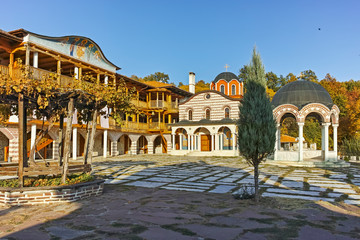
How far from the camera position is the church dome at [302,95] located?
1811cm

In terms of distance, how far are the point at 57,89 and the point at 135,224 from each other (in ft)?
14.3

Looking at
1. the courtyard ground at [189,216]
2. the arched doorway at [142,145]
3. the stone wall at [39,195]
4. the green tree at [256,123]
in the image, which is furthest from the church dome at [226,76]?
the stone wall at [39,195]

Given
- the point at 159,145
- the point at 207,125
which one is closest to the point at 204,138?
the point at 207,125

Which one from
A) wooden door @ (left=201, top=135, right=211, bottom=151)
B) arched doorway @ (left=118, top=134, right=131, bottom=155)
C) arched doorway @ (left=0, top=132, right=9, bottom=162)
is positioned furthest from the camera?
wooden door @ (left=201, top=135, right=211, bottom=151)

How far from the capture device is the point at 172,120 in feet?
121

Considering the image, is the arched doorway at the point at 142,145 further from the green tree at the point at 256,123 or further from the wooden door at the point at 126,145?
the green tree at the point at 256,123

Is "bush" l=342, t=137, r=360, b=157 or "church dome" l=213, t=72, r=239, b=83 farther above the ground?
"church dome" l=213, t=72, r=239, b=83

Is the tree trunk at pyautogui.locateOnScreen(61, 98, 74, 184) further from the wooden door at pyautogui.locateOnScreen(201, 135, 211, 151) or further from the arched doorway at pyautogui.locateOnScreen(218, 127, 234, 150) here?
the wooden door at pyautogui.locateOnScreen(201, 135, 211, 151)

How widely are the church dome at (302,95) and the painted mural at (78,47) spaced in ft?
48.4

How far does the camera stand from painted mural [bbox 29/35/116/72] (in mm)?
19141

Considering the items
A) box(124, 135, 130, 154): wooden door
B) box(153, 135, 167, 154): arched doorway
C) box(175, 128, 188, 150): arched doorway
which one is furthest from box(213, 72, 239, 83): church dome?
box(124, 135, 130, 154): wooden door

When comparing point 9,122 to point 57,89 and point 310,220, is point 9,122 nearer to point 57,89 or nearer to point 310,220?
point 57,89

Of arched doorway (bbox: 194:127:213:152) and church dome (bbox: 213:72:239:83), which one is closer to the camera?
arched doorway (bbox: 194:127:213:152)

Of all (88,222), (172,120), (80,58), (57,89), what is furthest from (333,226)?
(172,120)
